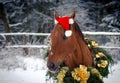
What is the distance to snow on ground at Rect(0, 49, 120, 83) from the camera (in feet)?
16.6

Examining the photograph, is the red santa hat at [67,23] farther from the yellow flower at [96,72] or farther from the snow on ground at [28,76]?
the snow on ground at [28,76]

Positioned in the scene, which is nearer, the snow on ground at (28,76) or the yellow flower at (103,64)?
the yellow flower at (103,64)

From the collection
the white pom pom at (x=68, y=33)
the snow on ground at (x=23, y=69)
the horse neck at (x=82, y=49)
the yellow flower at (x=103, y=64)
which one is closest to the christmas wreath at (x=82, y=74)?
the yellow flower at (x=103, y=64)

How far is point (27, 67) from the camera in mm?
5848

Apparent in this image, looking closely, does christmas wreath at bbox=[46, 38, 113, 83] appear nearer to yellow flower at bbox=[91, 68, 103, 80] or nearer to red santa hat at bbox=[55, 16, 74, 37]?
yellow flower at bbox=[91, 68, 103, 80]

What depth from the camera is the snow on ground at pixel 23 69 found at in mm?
5047

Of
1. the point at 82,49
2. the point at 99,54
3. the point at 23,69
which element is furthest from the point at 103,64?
the point at 23,69

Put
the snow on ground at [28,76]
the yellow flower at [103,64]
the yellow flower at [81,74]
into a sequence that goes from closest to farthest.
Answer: the yellow flower at [81,74], the yellow flower at [103,64], the snow on ground at [28,76]

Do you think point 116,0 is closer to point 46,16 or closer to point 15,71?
point 46,16

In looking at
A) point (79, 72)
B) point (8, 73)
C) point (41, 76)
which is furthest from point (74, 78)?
point (8, 73)

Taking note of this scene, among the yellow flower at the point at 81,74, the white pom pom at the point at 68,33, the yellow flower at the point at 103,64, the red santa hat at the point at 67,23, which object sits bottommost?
the yellow flower at the point at 103,64

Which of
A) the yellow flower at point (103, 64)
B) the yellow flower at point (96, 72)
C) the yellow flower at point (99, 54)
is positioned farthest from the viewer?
the yellow flower at point (99, 54)

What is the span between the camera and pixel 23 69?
5.72 metres

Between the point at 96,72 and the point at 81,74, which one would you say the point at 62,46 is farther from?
the point at 96,72
